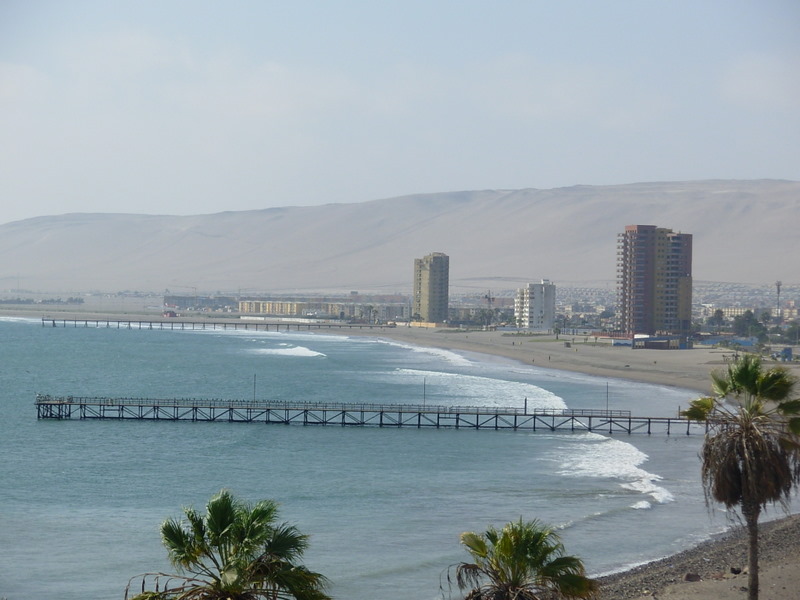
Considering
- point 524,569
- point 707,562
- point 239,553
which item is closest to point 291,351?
point 707,562

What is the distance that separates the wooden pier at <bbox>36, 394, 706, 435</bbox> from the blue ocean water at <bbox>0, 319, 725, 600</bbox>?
1.58m

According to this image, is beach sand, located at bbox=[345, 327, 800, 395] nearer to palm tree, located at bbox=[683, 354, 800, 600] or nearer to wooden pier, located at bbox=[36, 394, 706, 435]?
wooden pier, located at bbox=[36, 394, 706, 435]

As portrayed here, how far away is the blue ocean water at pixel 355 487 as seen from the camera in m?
30.5

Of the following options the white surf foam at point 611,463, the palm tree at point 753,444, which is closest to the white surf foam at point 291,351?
the white surf foam at point 611,463

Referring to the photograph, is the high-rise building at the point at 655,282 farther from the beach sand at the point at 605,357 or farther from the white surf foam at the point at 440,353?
the white surf foam at the point at 440,353

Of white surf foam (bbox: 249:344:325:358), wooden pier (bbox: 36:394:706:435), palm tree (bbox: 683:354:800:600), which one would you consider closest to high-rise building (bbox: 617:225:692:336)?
white surf foam (bbox: 249:344:325:358)

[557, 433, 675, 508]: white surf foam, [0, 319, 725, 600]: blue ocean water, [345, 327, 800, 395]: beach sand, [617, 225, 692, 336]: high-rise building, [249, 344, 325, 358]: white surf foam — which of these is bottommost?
[0, 319, 725, 600]: blue ocean water

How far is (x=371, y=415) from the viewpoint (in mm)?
62875

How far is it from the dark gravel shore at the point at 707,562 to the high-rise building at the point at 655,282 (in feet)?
424

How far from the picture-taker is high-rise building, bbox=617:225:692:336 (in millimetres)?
160125

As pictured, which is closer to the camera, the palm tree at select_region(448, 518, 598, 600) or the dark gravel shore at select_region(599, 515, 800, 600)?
the palm tree at select_region(448, 518, 598, 600)

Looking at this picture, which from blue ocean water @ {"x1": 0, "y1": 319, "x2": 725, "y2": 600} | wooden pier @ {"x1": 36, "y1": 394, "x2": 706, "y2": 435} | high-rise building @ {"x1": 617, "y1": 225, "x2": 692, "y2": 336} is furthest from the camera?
high-rise building @ {"x1": 617, "y1": 225, "x2": 692, "y2": 336}

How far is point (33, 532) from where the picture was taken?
3381 cm

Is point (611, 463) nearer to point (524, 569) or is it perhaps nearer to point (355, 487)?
point (355, 487)
